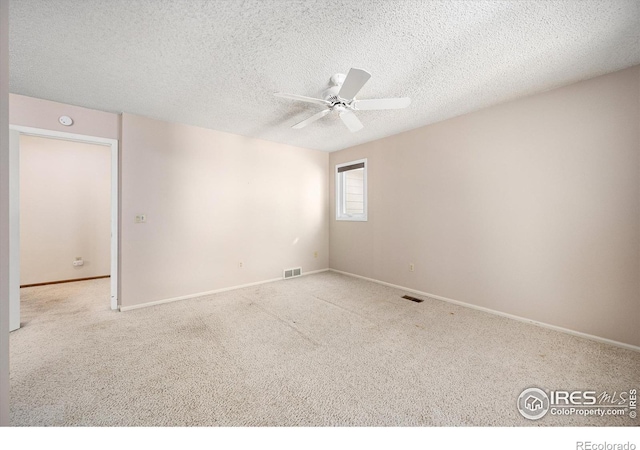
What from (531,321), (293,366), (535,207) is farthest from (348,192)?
(293,366)

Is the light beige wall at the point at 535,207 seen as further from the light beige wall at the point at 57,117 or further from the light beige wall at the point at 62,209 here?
the light beige wall at the point at 62,209

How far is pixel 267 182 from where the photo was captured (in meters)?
4.36

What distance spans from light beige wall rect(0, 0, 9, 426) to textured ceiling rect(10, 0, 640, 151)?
2.63 ft

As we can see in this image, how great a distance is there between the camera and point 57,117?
281 centimetres

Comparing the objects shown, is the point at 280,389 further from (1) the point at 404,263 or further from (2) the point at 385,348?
(1) the point at 404,263

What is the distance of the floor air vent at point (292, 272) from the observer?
4.62m

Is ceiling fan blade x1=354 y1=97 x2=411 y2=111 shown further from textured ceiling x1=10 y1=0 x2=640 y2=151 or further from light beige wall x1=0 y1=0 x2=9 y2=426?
light beige wall x1=0 y1=0 x2=9 y2=426

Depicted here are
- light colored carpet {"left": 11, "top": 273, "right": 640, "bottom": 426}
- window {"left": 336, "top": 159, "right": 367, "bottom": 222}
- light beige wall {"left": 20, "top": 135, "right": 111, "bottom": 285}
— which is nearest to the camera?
light colored carpet {"left": 11, "top": 273, "right": 640, "bottom": 426}

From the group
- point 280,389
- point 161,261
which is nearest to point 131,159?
point 161,261

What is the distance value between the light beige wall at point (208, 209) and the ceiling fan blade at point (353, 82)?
2.45 m

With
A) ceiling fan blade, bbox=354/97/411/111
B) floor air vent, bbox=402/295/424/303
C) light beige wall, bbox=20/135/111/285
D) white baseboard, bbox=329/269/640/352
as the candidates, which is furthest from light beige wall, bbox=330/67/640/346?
light beige wall, bbox=20/135/111/285

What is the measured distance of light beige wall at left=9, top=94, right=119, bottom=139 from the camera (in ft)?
8.64

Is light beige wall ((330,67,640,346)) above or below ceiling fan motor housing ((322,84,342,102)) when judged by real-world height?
below

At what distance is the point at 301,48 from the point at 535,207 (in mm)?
2838
